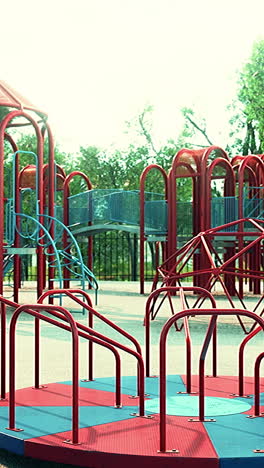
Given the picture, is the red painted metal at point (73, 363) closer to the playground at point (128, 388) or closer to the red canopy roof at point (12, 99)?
the playground at point (128, 388)

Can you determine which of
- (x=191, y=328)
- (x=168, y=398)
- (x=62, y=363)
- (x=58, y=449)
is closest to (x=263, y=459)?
(x=58, y=449)

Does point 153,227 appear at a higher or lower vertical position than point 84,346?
higher

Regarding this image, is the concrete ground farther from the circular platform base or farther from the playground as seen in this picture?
the circular platform base

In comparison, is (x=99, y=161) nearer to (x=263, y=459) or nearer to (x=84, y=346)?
(x=84, y=346)

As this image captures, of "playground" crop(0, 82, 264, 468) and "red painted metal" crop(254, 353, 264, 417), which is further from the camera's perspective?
"red painted metal" crop(254, 353, 264, 417)

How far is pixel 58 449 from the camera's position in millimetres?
4871

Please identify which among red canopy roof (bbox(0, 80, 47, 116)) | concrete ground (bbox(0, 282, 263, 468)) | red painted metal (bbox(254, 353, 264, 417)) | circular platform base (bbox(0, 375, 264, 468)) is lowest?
concrete ground (bbox(0, 282, 263, 468))

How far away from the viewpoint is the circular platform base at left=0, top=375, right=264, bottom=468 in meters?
4.73

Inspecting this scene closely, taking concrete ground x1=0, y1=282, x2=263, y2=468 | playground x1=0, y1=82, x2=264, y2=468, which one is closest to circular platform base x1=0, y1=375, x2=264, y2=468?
playground x1=0, y1=82, x2=264, y2=468

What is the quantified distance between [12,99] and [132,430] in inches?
451

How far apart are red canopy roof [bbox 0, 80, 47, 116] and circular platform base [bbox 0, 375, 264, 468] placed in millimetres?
9468

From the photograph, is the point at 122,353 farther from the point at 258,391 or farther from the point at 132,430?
the point at 132,430

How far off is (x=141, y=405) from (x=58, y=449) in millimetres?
1025

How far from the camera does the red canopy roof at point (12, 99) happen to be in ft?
51.1
